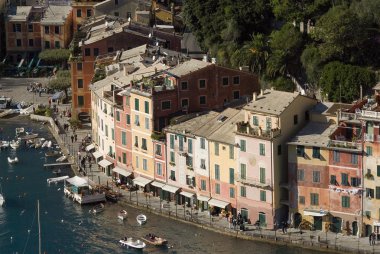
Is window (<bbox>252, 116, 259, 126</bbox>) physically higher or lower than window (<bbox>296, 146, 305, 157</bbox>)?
higher

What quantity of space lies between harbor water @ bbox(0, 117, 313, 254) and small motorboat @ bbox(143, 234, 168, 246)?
65 cm

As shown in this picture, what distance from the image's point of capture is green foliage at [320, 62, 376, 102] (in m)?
124

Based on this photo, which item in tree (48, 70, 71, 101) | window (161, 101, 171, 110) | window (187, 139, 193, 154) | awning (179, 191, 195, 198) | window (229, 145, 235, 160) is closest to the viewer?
window (229, 145, 235, 160)

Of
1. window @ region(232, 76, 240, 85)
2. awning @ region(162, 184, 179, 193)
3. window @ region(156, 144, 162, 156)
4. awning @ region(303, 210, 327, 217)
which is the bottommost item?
awning @ region(162, 184, 179, 193)

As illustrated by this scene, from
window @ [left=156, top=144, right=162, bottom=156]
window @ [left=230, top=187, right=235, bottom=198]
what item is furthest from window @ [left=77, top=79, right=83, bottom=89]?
window @ [left=230, top=187, right=235, bottom=198]

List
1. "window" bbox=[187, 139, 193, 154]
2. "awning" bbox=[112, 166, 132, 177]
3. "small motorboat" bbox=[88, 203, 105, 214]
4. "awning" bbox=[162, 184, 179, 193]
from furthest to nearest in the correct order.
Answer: "awning" bbox=[112, 166, 132, 177] < "small motorboat" bbox=[88, 203, 105, 214] < "awning" bbox=[162, 184, 179, 193] < "window" bbox=[187, 139, 193, 154]

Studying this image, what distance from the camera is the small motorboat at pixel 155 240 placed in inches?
4186

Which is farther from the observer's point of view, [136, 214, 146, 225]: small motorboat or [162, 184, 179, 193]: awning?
[162, 184, 179, 193]: awning

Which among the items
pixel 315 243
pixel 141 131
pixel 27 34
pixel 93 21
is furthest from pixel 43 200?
pixel 27 34

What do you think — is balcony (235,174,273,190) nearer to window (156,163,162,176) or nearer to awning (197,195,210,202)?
awning (197,195,210,202)

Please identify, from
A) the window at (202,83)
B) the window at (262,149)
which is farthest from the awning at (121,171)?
the window at (262,149)

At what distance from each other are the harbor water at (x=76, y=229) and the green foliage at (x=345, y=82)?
76.9 ft

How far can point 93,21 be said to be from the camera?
168750 millimetres

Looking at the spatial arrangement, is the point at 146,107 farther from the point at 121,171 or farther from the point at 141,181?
the point at 121,171
